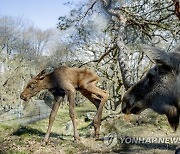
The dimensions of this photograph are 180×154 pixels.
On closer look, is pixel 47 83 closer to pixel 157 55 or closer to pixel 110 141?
pixel 110 141

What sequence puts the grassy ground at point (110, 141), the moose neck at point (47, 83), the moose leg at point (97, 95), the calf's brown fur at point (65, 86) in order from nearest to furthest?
the grassy ground at point (110, 141)
the calf's brown fur at point (65, 86)
the moose neck at point (47, 83)
the moose leg at point (97, 95)

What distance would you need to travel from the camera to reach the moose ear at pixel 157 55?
3434mm

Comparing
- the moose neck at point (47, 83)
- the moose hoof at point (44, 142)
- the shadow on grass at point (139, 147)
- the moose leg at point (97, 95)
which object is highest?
the moose neck at point (47, 83)

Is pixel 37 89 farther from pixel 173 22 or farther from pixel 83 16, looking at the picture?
pixel 173 22

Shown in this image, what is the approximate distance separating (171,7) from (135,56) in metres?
9.57

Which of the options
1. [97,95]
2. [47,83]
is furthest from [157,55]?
[97,95]

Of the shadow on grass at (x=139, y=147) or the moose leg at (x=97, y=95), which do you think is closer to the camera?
the shadow on grass at (x=139, y=147)

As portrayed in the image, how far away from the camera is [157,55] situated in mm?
3443

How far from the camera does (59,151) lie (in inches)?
314

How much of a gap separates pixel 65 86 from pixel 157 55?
5.94m

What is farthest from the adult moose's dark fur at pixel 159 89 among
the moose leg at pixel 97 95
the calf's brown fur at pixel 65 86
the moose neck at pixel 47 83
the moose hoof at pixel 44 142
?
the moose leg at pixel 97 95

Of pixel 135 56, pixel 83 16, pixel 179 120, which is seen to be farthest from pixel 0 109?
pixel 179 120

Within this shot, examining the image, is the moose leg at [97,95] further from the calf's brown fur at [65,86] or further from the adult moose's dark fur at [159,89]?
the adult moose's dark fur at [159,89]

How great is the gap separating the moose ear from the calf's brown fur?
5.78m
